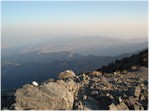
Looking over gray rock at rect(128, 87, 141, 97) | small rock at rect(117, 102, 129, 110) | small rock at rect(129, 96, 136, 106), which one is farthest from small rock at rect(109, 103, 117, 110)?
gray rock at rect(128, 87, 141, 97)

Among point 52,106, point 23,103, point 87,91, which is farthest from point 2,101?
point 87,91

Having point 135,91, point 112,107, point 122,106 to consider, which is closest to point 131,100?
point 122,106

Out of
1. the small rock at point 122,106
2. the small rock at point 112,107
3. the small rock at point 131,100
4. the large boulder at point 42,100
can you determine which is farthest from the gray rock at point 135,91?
the large boulder at point 42,100

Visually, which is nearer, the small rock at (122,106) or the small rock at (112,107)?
the small rock at (112,107)

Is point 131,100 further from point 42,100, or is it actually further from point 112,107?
point 42,100

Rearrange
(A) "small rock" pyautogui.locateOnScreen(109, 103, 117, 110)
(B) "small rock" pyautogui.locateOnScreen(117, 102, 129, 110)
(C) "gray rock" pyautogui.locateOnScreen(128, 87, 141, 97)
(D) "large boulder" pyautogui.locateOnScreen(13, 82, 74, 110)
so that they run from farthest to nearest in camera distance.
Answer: (C) "gray rock" pyautogui.locateOnScreen(128, 87, 141, 97)
(B) "small rock" pyautogui.locateOnScreen(117, 102, 129, 110)
(A) "small rock" pyautogui.locateOnScreen(109, 103, 117, 110)
(D) "large boulder" pyautogui.locateOnScreen(13, 82, 74, 110)

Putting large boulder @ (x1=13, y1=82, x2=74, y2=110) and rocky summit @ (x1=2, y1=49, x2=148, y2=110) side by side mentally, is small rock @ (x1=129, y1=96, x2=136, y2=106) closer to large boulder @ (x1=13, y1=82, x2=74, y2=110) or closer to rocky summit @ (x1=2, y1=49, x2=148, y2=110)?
rocky summit @ (x1=2, y1=49, x2=148, y2=110)

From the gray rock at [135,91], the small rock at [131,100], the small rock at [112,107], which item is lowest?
the small rock at [112,107]

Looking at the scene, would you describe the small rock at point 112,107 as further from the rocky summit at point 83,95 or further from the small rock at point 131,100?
the small rock at point 131,100

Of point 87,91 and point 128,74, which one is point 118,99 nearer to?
point 87,91
